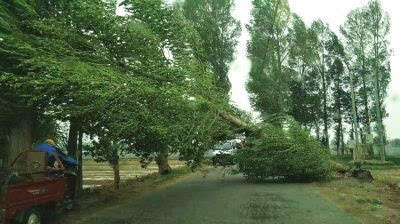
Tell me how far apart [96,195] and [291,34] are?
36.4 metres

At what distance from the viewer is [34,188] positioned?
1012cm

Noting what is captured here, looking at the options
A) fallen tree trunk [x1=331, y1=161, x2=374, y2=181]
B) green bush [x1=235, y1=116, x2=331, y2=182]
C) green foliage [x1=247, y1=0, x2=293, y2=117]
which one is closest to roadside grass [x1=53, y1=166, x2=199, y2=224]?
green bush [x1=235, y1=116, x2=331, y2=182]

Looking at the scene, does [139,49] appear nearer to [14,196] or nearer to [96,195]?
[96,195]

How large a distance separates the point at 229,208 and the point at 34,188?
16.7 ft

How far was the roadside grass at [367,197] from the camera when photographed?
11.8 m

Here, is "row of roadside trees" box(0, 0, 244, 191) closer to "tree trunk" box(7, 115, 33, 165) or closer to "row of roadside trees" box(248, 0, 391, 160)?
"tree trunk" box(7, 115, 33, 165)

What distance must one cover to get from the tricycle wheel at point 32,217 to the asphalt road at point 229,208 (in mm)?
1307

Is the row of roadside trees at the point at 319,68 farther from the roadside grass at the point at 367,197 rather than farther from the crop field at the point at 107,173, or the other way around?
the roadside grass at the point at 367,197

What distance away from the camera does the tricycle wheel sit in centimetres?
984

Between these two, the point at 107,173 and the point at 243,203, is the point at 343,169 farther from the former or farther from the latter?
the point at 107,173

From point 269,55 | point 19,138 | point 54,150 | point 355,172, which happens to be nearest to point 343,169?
point 355,172

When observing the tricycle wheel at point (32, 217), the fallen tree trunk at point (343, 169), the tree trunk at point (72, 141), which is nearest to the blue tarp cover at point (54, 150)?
the tricycle wheel at point (32, 217)

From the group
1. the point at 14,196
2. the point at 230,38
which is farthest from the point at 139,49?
the point at 230,38

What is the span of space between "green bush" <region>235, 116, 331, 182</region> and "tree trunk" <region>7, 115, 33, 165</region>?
8.60 meters
